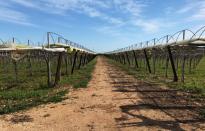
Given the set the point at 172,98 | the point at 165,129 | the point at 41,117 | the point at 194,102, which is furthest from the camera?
the point at 172,98

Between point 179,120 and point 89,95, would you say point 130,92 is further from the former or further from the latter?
point 179,120

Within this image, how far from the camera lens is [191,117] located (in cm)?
952

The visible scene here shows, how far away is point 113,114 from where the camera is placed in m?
9.98

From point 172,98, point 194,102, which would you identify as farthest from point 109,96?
point 194,102

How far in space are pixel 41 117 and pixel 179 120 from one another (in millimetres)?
4052

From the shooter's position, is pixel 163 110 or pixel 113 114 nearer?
pixel 113 114

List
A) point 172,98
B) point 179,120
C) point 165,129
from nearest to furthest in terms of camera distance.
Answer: point 165,129 < point 179,120 < point 172,98

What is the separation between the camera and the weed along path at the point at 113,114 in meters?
8.57

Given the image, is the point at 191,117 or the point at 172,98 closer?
the point at 191,117

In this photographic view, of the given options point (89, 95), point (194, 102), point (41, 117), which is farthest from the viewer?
point (89, 95)

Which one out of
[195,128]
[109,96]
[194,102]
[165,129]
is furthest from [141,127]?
[109,96]

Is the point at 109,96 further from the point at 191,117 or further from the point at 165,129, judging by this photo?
the point at 165,129

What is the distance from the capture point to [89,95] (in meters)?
14.1

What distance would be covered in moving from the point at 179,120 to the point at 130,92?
18.9 feet
